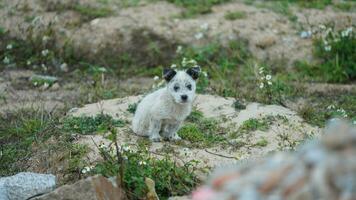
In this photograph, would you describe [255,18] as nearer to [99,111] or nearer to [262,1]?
[262,1]

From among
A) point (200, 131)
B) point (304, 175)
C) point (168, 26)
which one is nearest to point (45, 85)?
point (168, 26)

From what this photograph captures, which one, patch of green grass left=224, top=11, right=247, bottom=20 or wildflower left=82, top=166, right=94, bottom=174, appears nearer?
wildflower left=82, top=166, right=94, bottom=174

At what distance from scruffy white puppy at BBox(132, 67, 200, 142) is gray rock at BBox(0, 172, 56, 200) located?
1605mm

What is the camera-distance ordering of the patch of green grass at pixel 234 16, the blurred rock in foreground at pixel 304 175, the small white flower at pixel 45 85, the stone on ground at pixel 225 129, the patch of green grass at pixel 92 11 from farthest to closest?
the patch of green grass at pixel 92 11 < the patch of green grass at pixel 234 16 < the small white flower at pixel 45 85 < the stone on ground at pixel 225 129 < the blurred rock in foreground at pixel 304 175

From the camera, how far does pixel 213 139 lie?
7574mm

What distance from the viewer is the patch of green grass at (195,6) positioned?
1233 cm

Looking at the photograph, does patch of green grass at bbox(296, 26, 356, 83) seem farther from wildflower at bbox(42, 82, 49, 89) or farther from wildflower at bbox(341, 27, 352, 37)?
wildflower at bbox(42, 82, 49, 89)

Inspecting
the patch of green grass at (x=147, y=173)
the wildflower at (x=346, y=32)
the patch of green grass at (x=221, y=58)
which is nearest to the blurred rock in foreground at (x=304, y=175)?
the patch of green grass at (x=147, y=173)

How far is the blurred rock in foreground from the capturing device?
7.34ft

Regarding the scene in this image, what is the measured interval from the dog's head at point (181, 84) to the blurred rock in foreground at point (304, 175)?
15.7 ft

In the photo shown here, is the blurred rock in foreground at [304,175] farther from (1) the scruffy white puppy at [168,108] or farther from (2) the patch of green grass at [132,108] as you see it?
(2) the patch of green grass at [132,108]

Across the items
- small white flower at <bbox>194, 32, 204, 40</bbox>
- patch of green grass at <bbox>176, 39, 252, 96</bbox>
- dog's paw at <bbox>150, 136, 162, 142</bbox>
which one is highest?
dog's paw at <bbox>150, 136, 162, 142</bbox>

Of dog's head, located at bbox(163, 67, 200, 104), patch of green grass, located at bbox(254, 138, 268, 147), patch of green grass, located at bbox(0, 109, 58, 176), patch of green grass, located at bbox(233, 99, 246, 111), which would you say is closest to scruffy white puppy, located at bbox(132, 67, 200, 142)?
dog's head, located at bbox(163, 67, 200, 104)

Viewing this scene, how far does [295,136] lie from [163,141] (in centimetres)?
145
